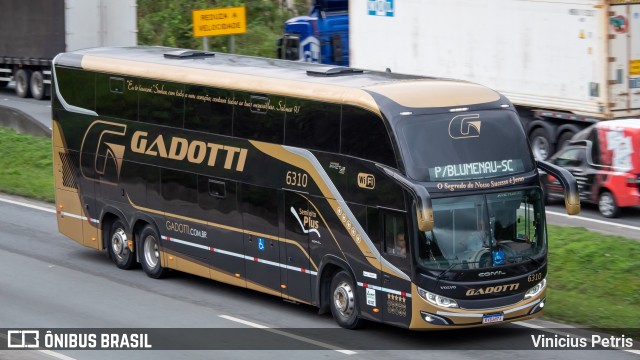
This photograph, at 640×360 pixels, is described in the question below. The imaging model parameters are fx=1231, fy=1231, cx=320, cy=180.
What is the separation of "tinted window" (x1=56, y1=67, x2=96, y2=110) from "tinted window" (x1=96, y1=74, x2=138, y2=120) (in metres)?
0.22

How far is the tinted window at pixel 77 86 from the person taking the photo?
69.6 ft

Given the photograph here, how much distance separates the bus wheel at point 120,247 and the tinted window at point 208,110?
9.19 ft

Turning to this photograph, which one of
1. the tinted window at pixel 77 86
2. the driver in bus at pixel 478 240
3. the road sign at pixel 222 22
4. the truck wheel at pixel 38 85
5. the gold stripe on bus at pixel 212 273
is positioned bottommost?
the gold stripe on bus at pixel 212 273

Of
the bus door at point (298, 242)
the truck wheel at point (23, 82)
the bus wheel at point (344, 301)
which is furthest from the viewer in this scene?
the truck wheel at point (23, 82)

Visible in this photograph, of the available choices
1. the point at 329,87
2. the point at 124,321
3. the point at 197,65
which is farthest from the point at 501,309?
the point at 197,65

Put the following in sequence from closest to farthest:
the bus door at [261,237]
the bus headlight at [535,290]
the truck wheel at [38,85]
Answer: the bus headlight at [535,290] → the bus door at [261,237] → the truck wheel at [38,85]

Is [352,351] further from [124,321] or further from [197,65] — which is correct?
[197,65]

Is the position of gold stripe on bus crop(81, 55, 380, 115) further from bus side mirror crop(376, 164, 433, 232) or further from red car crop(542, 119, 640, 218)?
red car crop(542, 119, 640, 218)

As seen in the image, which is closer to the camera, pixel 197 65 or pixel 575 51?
pixel 197 65

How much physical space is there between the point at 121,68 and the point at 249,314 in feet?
17.2

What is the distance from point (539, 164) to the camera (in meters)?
16.4

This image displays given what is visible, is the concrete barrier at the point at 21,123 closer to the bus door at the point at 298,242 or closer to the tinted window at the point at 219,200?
the tinted window at the point at 219,200

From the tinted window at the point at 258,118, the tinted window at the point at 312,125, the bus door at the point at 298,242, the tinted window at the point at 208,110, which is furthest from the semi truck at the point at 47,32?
the bus door at the point at 298,242

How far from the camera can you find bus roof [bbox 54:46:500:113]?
16.1m
